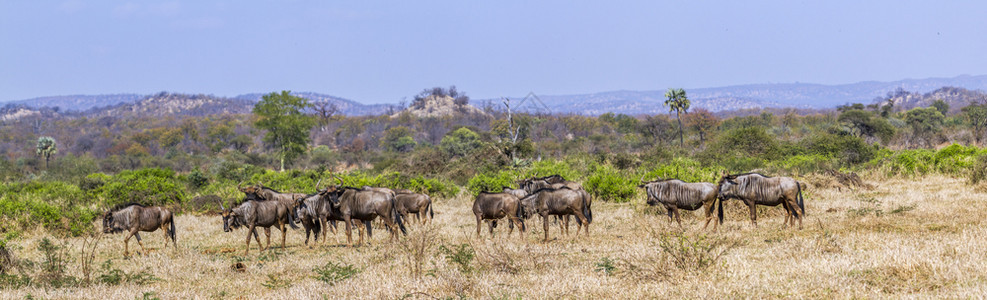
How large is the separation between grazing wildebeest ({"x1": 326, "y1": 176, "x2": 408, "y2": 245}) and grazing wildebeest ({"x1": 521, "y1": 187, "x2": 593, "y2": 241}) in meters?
2.54

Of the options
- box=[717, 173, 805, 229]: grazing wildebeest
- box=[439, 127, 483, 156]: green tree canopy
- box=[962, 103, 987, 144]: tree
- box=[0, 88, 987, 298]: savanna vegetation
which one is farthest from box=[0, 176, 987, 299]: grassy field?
box=[962, 103, 987, 144]: tree

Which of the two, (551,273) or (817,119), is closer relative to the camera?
(551,273)

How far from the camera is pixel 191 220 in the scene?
19.8 m

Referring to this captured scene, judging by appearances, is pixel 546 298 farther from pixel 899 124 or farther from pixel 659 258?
pixel 899 124

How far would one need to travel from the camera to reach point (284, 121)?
161 ft

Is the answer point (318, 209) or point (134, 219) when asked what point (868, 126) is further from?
point (134, 219)

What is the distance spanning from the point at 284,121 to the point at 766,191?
4117 cm

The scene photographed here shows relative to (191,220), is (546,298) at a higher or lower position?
higher

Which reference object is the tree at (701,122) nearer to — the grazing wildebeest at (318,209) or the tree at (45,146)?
the tree at (45,146)

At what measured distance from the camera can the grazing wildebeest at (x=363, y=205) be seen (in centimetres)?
1345

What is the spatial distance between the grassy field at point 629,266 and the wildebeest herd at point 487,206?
0.49m

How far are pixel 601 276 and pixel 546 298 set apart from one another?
1.34 meters

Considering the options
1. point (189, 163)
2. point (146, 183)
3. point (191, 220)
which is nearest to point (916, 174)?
point (191, 220)

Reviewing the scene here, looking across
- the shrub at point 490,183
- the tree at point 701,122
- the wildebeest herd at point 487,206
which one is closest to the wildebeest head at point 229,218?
the wildebeest herd at point 487,206
